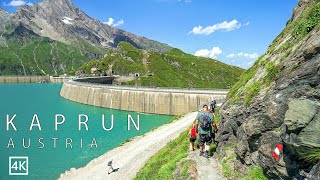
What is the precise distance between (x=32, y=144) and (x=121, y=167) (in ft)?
84.1

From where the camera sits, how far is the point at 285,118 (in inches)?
398

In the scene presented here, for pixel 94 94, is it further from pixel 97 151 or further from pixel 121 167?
pixel 121 167

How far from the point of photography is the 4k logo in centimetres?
4105

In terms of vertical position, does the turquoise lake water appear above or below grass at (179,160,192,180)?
below

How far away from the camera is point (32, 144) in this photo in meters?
54.3

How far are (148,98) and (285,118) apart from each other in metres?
89.8

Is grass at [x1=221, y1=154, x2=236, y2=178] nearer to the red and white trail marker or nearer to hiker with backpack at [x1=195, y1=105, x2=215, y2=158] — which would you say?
hiker with backpack at [x1=195, y1=105, x2=215, y2=158]

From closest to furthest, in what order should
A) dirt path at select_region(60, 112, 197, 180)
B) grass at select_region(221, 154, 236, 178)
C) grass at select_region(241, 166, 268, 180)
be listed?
grass at select_region(241, 166, 268, 180), grass at select_region(221, 154, 236, 178), dirt path at select_region(60, 112, 197, 180)

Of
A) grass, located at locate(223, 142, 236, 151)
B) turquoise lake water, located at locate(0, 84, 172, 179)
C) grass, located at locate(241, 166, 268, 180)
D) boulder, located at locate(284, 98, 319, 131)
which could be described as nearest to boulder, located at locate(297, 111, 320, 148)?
boulder, located at locate(284, 98, 319, 131)

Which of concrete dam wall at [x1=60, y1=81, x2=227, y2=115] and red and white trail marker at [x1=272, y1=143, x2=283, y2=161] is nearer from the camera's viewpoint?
red and white trail marker at [x1=272, y1=143, x2=283, y2=161]

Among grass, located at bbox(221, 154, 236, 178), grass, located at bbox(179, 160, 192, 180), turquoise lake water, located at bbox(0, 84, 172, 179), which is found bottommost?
turquoise lake water, located at bbox(0, 84, 172, 179)

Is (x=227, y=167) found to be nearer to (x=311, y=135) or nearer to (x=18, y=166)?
(x=311, y=135)

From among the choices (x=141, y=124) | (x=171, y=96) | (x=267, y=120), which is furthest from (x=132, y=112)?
(x=267, y=120)

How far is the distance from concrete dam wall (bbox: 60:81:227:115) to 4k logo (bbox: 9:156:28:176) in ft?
171
